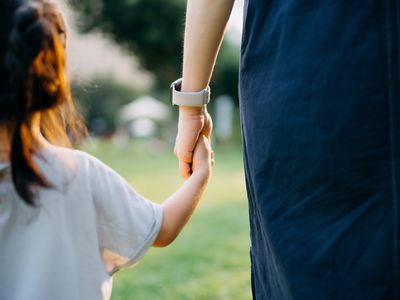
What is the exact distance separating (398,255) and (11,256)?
2.53 feet

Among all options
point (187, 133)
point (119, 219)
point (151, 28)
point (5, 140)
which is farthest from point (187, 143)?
point (151, 28)

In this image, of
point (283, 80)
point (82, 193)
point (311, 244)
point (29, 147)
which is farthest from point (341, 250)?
point (29, 147)

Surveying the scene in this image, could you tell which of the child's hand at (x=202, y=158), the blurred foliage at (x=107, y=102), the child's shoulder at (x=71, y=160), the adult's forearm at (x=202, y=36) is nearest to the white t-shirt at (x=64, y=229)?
the child's shoulder at (x=71, y=160)

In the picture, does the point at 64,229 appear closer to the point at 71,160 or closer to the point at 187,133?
the point at 71,160

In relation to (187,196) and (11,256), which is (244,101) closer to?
(187,196)

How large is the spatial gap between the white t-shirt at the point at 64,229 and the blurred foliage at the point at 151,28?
22.2 metres

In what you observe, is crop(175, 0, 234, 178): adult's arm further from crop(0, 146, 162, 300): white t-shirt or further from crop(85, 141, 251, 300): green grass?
crop(85, 141, 251, 300): green grass

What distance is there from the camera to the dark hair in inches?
46.6

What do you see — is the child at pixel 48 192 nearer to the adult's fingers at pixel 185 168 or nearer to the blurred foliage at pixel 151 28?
the adult's fingers at pixel 185 168

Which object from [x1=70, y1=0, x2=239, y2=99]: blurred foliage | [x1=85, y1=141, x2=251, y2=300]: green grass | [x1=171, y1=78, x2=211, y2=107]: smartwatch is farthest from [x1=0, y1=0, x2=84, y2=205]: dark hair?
[x1=70, y1=0, x2=239, y2=99]: blurred foliage

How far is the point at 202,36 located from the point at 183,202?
42 centimetres

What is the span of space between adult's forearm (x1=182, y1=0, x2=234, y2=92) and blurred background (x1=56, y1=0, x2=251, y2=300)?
26 cm

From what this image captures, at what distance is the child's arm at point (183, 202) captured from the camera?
138cm

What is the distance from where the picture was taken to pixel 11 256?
1242mm
